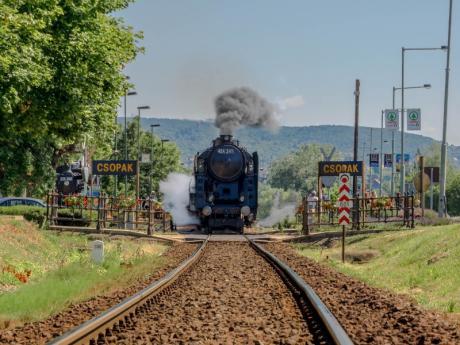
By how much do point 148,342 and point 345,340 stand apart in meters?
2.16

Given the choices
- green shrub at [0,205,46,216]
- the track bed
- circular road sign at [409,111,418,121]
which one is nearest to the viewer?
the track bed

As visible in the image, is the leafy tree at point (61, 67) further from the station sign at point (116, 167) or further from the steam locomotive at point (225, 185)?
the steam locomotive at point (225, 185)

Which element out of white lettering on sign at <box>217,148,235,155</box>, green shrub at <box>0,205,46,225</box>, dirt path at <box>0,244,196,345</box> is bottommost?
dirt path at <box>0,244,196,345</box>

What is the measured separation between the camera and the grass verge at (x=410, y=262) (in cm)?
1603

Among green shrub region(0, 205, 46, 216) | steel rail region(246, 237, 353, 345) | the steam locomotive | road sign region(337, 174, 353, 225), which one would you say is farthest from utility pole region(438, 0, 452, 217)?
steel rail region(246, 237, 353, 345)

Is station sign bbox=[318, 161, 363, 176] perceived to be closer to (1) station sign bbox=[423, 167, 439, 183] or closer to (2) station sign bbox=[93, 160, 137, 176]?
(1) station sign bbox=[423, 167, 439, 183]

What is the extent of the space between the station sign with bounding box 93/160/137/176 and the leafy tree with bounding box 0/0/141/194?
307cm

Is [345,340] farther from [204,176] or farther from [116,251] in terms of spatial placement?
[204,176]

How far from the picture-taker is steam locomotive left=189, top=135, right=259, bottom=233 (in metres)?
41.7

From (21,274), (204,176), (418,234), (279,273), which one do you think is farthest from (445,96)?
(21,274)

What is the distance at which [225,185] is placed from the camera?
42438 millimetres

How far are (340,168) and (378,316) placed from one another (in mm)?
27909

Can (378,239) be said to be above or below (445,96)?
below

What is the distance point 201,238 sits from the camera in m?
38.3
